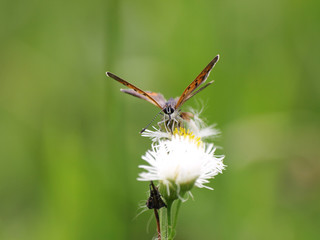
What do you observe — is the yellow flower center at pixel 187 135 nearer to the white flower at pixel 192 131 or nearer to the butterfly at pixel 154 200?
the white flower at pixel 192 131

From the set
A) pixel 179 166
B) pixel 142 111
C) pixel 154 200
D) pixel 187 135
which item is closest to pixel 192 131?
pixel 187 135

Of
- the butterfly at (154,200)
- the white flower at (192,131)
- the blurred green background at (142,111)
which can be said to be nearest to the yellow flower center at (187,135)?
the white flower at (192,131)

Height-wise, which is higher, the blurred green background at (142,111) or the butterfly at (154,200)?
the blurred green background at (142,111)

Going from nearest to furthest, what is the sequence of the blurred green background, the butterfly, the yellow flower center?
the butterfly, the yellow flower center, the blurred green background

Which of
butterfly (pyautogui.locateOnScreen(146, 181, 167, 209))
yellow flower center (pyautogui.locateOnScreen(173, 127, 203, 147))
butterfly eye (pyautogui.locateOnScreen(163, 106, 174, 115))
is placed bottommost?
butterfly (pyautogui.locateOnScreen(146, 181, 167, 209))

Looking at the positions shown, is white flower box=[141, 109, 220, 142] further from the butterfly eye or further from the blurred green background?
the blurred green background

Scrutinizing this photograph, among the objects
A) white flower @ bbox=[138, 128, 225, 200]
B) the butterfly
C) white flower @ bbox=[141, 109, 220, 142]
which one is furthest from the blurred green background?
the butterfly

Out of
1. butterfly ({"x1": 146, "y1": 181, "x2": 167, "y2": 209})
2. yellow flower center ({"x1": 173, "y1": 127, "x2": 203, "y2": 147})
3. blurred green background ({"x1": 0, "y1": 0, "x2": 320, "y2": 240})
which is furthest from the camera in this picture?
blurred green background ({"x1": 0, "y1": 0, "x2": 320, "y2": 240})
